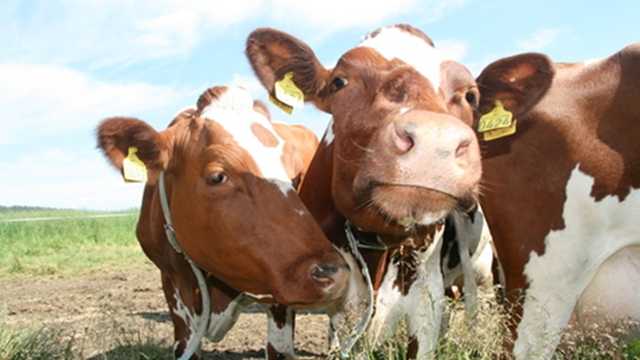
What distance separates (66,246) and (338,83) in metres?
15.9

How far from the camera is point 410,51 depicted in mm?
3051

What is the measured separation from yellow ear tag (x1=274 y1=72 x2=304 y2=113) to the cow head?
26 cm

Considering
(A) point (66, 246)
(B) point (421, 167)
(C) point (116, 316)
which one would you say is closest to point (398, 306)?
(B) point (421, 167)

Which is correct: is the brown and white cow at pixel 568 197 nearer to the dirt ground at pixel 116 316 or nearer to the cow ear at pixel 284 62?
the cow ear at pixel 284 62

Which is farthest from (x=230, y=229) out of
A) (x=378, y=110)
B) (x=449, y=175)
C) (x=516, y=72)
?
(x=516, y=72)

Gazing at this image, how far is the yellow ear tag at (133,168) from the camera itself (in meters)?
3.63

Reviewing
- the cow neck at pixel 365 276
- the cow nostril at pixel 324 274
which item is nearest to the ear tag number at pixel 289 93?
the cow neck at pixel 365 276

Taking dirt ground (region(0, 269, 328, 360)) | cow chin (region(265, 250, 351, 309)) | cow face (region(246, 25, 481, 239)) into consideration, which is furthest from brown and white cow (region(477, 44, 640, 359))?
dirt ground (region(0, 269, 328, 360))

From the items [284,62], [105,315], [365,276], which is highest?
[284,62]

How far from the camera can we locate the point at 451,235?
4152 millimetres

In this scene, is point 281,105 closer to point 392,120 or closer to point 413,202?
point 392,120

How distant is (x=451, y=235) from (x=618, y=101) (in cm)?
144

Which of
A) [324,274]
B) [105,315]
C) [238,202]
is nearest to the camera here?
[324,274]

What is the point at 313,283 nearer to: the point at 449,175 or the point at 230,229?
the point at 230,229
